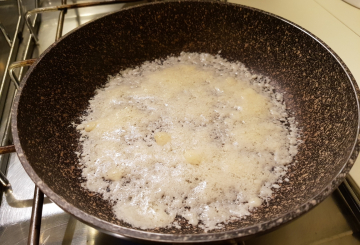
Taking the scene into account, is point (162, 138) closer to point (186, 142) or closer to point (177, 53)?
point (186, 142)

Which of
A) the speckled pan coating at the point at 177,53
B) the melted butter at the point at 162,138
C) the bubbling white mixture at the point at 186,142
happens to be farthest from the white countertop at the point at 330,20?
the melted butter at the point at 162,138

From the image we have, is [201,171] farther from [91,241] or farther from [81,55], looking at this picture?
[81,55]

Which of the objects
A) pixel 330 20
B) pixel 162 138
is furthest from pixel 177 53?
pixel 330 20

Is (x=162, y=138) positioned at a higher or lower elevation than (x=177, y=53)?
lower

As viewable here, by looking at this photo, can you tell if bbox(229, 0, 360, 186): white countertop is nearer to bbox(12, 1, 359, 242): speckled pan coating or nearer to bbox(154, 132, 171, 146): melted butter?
bbox(12, 1, 359, 242): speckled pan coating

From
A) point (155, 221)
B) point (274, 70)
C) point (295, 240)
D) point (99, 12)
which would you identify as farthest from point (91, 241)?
point (99, 12)

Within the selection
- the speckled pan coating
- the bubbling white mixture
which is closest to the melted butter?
the bubbling white mixture
